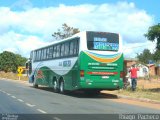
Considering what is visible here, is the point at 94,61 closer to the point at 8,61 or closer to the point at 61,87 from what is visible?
the point at 61,87

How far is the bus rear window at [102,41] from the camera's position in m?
25.0

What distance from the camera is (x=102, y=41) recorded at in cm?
2522

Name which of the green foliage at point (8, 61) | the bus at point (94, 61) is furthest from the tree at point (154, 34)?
the green foliage at point (8, 61)

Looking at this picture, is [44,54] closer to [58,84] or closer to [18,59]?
[58,84]

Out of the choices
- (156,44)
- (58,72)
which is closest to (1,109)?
(58,72)

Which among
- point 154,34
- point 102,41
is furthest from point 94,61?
point 154,34

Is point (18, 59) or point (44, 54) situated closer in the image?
point (44, 54)

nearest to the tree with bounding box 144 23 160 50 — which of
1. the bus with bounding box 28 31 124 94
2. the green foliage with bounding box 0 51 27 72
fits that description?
the bus with bounding box 28 31 124 94

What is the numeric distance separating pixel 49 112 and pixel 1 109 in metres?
2.00

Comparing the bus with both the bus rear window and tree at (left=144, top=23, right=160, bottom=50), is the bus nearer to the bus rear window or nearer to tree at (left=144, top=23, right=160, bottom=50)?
the bus rear window

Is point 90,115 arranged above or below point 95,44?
below

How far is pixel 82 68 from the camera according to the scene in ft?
81.2

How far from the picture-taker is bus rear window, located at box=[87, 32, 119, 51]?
2505 centimetres

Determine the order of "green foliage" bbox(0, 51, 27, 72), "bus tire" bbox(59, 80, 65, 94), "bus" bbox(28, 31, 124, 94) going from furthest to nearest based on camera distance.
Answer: "green foliage" bbox(0, 51, 27, 72) → "bus tire" bbox(59, 80, 65, 94) → "bus" bbox(28, 31, 124, 94)
